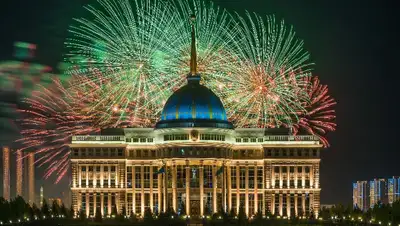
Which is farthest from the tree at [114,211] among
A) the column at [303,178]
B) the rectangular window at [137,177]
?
the column at [303,178]

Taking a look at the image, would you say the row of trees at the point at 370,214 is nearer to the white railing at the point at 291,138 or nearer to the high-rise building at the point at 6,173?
the white railing at the point at 291,138

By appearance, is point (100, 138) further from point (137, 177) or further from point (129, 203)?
point (129, 203)

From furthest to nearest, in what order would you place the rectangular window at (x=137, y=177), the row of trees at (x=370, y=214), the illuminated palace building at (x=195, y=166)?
the rectangular window at (x=137, y=177), the illuminated palace building at (x=195, y=166), the row of trees at (x=370, y=214)

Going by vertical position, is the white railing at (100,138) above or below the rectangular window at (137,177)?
above

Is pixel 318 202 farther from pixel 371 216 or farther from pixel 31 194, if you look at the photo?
pixel 31 194

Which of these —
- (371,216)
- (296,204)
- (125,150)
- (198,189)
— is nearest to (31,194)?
(125,150)

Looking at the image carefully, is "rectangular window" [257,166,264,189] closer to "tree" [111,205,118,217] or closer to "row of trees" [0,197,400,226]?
"row of trees" [0,197,400,226]
